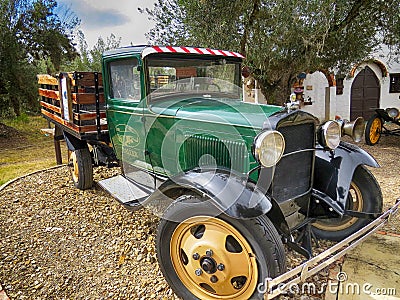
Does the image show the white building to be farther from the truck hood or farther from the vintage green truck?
the truck hood

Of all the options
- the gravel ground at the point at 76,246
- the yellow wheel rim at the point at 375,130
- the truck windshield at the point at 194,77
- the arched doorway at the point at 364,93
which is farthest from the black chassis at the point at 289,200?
the arched doorway at the point at 364,93

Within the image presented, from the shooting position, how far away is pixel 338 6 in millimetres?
5961

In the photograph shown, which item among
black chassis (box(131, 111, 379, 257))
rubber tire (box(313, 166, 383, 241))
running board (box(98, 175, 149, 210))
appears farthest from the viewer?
running board (box(98, 175, 149, 210))

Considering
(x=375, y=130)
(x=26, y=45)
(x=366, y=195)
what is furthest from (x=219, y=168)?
(x=26, y=45)

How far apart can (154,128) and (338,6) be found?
4.70 meters

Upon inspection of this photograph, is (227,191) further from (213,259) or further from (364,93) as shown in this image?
(364,93)

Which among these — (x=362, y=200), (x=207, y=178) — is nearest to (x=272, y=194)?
(x=207, y=178)

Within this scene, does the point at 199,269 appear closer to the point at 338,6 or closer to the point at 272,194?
the point at 272,194

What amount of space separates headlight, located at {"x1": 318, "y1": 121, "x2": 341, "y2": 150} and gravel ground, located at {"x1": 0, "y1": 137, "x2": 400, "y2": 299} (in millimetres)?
1027

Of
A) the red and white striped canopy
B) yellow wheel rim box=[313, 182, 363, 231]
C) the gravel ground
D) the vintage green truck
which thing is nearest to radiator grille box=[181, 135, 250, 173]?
the vintage green truck

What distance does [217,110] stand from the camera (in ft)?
9.66

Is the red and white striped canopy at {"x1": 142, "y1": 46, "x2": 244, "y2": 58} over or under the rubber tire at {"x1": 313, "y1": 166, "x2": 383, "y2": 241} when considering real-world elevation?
over

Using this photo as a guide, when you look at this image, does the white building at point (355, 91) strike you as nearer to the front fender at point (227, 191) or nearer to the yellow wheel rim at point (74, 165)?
the yellow wheel rim at point (74, 165)

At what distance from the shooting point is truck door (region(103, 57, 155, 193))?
3352 mm
